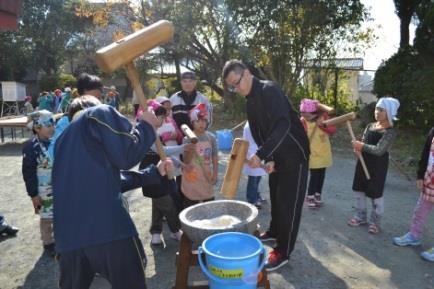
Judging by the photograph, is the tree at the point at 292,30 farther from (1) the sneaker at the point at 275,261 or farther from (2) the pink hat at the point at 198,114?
(1) the sneaker at the point at 275,261

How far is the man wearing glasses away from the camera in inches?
124

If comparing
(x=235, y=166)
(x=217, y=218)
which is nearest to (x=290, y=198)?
(x=235, y=166)

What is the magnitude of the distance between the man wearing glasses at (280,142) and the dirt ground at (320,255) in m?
0.39

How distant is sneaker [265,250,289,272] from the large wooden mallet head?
6.97 feet

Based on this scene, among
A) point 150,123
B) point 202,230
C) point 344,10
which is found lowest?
point 202,230

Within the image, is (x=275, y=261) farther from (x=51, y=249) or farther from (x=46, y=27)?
(x=46, y=27)

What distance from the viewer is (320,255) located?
12.6 ft

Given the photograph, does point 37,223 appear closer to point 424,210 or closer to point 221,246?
point 221,246

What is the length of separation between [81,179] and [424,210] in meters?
3.34

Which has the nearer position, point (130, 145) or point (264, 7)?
point (130, 145)

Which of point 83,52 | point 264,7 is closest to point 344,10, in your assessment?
point 264,7

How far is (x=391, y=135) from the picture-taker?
3957 millimetres

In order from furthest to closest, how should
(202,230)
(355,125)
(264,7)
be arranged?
(355,125), (264,7), (202,230)

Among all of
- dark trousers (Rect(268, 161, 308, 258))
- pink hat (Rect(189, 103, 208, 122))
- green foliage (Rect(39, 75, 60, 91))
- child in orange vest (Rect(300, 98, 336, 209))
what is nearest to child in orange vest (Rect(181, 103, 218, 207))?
pink hat (Rect(189, 103, 208, 122))
